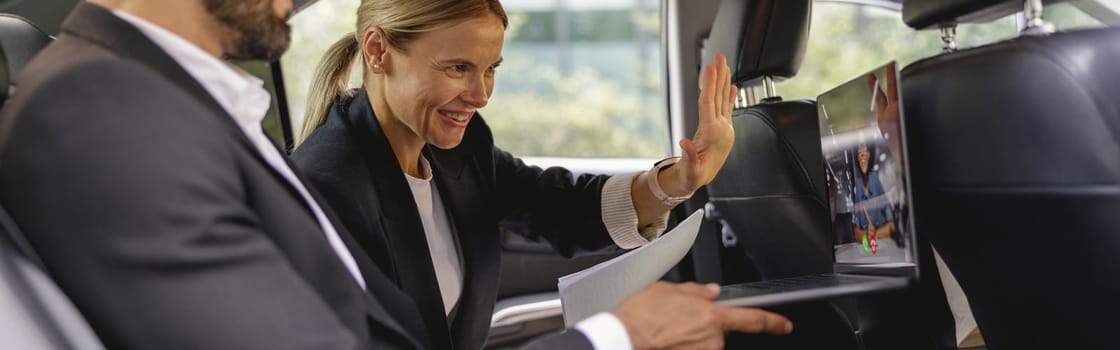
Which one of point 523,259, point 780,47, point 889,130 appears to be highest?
point 780,47

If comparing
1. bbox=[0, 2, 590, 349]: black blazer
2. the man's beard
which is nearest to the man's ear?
the man's beard

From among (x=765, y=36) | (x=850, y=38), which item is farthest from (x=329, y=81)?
(x=850, y=38)

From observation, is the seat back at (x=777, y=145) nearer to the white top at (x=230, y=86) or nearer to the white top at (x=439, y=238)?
the white top at (x=439, y=238)

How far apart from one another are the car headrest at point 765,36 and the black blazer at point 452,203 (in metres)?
0.38

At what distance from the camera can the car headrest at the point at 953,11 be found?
1.07 meters

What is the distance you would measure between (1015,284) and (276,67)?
1851 mm

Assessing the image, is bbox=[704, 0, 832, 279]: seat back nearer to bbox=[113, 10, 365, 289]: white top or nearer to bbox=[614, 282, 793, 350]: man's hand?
bbox=[614, 282, 793, 350]: man's hand

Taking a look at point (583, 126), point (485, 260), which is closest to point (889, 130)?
point (485, 260)

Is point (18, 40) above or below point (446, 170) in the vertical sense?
above

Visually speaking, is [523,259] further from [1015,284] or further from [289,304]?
[289,304]

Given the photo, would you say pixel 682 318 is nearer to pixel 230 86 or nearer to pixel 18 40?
pixel 230 86

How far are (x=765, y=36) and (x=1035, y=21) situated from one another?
0.81 meters

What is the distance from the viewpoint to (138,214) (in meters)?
0.68

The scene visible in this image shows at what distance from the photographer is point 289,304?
0.76 meters
